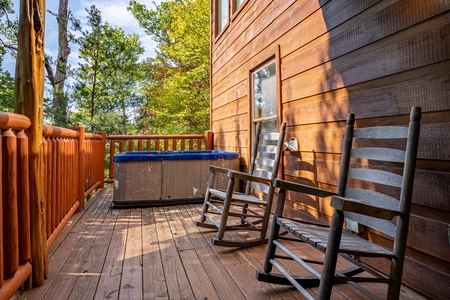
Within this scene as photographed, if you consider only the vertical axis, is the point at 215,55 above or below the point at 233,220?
above

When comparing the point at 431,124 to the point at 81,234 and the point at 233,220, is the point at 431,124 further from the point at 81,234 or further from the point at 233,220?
the point at 81,234

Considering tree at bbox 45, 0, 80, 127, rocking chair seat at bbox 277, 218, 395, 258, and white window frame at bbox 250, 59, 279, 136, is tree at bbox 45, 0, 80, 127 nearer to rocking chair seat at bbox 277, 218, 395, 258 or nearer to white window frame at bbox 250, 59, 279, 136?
white window frame at bbox 250, 59, 279, 136

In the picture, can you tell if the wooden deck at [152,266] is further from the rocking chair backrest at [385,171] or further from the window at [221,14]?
the window at [221,14]

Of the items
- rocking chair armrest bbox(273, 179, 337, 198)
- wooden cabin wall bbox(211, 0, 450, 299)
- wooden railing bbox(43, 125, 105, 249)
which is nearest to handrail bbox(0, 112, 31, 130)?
wooden railing bbox(43, 125, 105, 249)

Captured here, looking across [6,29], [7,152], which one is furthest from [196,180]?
[6,29]

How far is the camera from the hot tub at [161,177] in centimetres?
346


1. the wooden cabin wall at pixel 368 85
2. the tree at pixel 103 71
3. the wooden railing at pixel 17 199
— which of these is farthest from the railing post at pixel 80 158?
the tree at pixel 103 71

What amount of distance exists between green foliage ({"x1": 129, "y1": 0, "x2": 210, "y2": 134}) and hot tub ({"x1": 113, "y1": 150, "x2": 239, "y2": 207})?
21.3ft

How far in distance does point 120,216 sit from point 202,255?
1487 millimetres

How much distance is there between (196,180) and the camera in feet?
12.4

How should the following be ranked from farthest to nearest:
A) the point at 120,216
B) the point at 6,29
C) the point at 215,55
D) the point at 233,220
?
the point at 6,29 → the point at 215,55 → the point at 120,216 → the point at 233,220

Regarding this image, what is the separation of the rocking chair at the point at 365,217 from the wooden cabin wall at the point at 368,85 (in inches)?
6.2

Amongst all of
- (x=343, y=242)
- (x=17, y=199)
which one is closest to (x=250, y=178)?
(x=343, y=242)

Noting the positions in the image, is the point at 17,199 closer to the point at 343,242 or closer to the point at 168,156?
the point at 343,242
